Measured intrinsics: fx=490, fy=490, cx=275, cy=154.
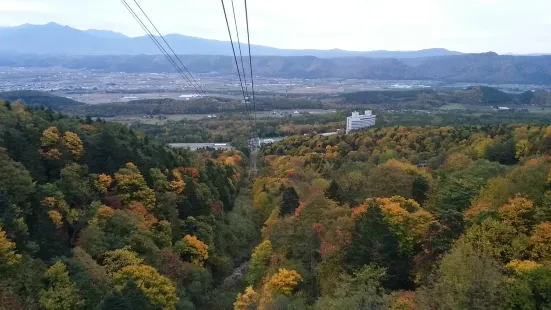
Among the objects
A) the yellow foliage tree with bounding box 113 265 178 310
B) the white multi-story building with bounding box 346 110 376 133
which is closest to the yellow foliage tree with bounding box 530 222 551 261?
the yellow foliage tree with bounding box 113 265 178 310

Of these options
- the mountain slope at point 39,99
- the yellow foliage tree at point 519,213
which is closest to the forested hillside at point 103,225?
the yellow foliage tree at point 519,213

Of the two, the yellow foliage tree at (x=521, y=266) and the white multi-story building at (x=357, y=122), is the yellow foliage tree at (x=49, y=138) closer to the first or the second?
the yellow foliage tree at (x=521, y=266)

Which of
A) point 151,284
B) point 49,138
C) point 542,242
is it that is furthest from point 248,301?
point 49,138

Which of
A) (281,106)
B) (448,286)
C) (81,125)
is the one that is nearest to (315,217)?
(448,286)

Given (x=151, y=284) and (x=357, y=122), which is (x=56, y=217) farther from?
(x=357, y=122)

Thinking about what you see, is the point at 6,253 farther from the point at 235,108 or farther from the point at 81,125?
the point at 235,108

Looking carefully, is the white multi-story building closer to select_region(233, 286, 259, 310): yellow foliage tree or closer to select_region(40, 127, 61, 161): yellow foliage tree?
select_region(40, 127, 61, 161): yellow foliage tree

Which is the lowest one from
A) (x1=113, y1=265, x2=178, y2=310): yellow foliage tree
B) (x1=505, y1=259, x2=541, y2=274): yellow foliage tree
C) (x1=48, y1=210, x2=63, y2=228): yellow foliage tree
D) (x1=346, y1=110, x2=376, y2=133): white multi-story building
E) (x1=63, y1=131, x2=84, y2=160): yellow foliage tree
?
(x1=346, y1=110, x2=376, y2=133): white multi-story building
